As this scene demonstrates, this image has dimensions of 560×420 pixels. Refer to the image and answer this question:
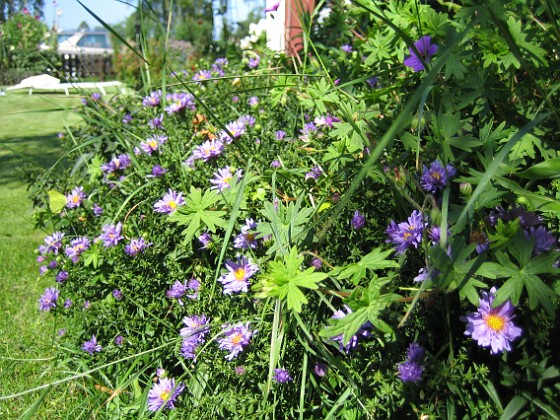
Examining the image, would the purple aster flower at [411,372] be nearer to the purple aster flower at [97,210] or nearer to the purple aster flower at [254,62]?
the purple aster flower at [97,210]

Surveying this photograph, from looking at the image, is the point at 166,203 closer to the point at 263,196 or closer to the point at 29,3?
the point at 263,196

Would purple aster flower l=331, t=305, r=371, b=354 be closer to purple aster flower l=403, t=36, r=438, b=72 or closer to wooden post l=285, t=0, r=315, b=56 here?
purple aster flower l=403, t=36, r=438, b=72

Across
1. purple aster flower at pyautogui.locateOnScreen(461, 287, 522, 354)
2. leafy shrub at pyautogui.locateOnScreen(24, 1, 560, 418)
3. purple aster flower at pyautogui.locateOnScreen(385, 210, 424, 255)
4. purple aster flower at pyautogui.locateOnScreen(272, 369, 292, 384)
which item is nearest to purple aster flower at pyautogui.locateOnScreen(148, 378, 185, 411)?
leafy shrub at pyautogui.locateOnScreen(24, 1, 560, 418)

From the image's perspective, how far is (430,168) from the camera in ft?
4.73

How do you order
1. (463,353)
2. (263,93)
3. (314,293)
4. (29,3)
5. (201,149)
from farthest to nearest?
(29,3) → (263,93) → (201,149) → (314,293) → (463,353)

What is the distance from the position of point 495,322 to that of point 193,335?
2.77 ft

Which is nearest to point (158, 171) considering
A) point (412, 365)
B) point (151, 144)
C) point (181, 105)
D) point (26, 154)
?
Answer: point (151, 144)

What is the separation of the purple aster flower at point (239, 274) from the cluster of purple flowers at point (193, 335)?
15 cm

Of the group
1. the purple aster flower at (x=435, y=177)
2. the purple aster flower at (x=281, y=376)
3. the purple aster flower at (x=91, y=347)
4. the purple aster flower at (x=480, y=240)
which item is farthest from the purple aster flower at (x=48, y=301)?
the purple aster flower at (x=480, y=240)

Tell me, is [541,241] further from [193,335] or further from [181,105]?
[181,105]

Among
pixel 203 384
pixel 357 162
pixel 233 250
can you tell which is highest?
pixel 357 162

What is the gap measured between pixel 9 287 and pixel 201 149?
156 cm

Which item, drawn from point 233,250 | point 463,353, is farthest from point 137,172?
point 463,353

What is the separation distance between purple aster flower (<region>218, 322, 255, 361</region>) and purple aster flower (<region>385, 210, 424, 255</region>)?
47cm
